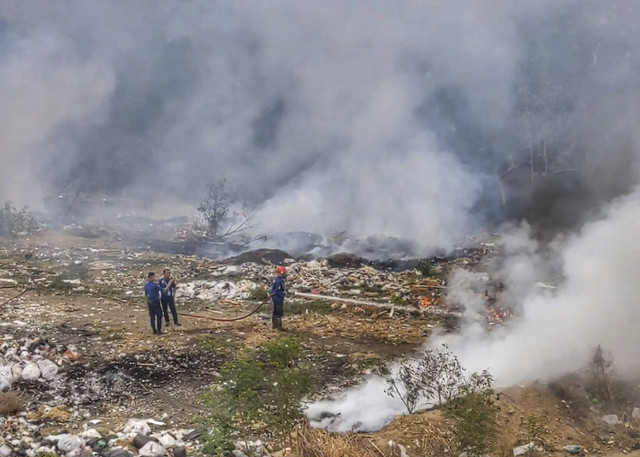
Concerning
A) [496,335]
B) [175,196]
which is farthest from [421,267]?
[175,196]

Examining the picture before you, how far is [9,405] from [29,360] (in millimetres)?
1778

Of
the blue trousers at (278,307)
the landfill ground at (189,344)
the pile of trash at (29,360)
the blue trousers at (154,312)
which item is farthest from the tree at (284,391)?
the blue trousers at (154,312)

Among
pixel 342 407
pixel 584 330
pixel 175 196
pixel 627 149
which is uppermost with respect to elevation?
pixel 175 196

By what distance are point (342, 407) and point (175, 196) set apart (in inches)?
1172

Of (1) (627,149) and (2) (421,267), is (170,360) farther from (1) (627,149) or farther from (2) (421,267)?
(1) (627,149)

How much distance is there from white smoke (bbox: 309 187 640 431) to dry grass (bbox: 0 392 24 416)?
3.14 m

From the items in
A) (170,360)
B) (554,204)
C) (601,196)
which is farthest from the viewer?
(554,204)

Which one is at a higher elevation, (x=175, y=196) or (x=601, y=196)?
(x=175, y=196)

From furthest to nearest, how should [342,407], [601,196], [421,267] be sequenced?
[601,196] → [421,267] → [342,407]

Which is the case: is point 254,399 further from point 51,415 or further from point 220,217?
point 220,217

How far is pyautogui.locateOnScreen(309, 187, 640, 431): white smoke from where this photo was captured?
6.21 meters

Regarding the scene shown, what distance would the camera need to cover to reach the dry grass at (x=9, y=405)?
5.69 m

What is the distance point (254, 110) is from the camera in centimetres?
3512

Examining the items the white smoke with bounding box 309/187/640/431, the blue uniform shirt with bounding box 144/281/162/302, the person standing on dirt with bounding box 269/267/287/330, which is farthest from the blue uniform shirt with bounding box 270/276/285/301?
the white smoke with bounding box 309/187/640/431
